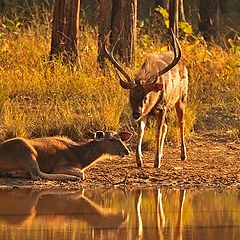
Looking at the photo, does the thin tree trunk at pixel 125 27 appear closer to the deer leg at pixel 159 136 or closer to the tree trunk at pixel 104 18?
the tree trunk at pixel 104 18

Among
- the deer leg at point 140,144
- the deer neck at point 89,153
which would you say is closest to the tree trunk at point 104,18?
the deer leg at point 140,144

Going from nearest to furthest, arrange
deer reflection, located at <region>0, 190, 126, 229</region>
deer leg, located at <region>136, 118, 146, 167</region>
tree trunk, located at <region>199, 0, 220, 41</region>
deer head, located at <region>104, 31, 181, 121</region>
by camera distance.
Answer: deer reflection, located at <region>0, 190, 126, 229</region>, deer head, located at <region>104, 31, 181, 121</region>, deer leg, located at <region>136, 118, 146, 167</region>, tree trunk, located at <region>199, 0, 220, 41</region>

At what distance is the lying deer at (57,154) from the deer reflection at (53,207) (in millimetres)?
719

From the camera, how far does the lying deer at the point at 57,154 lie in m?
13.0

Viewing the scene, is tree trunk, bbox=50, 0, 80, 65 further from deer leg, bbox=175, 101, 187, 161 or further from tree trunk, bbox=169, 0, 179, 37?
deer leg, bbox=175, 101, 187, 161

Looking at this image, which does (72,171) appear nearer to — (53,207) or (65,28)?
(53,207)

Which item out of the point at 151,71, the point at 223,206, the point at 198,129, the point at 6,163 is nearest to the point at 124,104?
the point at 198,129

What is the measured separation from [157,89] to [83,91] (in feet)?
12.7

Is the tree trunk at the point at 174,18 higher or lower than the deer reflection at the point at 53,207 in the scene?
higher

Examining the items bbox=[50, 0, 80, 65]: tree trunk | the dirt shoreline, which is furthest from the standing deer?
bbox=[50, 0, 80, 65]: tree trunk

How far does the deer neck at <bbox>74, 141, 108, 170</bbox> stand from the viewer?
44.4 feet

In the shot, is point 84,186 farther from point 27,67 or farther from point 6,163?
point 27,67

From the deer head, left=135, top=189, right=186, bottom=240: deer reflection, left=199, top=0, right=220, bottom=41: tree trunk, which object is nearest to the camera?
left=135, top=189, right=186, bottom=240: deer reflection

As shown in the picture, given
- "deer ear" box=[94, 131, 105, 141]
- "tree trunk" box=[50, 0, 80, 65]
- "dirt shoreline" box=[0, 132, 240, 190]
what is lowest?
"dirt shoreline" box=[0, 132, 240, 190]
